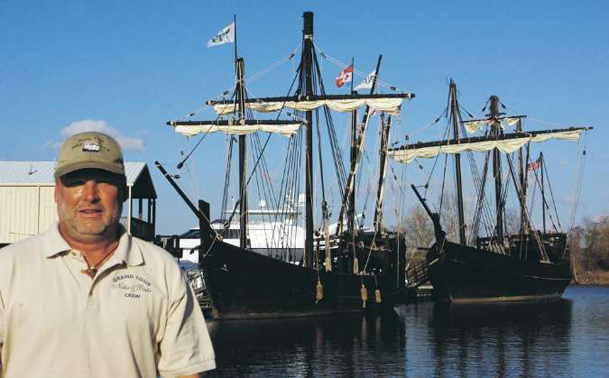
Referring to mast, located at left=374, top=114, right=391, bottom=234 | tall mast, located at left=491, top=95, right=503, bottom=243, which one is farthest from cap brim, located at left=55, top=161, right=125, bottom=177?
tall mast, located at left=491, top=95, right=503, bottom=243

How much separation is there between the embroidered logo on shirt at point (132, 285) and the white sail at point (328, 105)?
38.9 meters

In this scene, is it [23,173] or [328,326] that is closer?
[23,173]

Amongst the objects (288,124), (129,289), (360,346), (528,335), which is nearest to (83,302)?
(129,289)

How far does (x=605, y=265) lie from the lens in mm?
101625

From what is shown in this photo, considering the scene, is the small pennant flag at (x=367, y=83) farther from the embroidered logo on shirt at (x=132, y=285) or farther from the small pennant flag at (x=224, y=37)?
the embroidered logo on shirt at (x=132, y=285)

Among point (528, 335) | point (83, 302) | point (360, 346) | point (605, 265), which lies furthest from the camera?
point (605, 265)

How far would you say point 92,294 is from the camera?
346 centimetres

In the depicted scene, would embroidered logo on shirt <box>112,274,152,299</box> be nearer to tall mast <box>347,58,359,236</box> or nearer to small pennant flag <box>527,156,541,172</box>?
tall mast <box>347,58,359,236</box>

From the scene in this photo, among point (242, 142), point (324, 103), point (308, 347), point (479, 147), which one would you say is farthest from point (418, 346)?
point (479, 147)

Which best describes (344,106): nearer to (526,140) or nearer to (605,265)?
(526,140)

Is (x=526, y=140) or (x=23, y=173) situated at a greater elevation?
(x=526, y=140)

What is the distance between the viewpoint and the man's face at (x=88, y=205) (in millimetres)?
3537

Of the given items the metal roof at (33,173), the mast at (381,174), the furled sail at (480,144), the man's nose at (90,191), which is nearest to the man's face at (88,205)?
the man's nose at (90,191)

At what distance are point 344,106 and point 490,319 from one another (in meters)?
12.2
